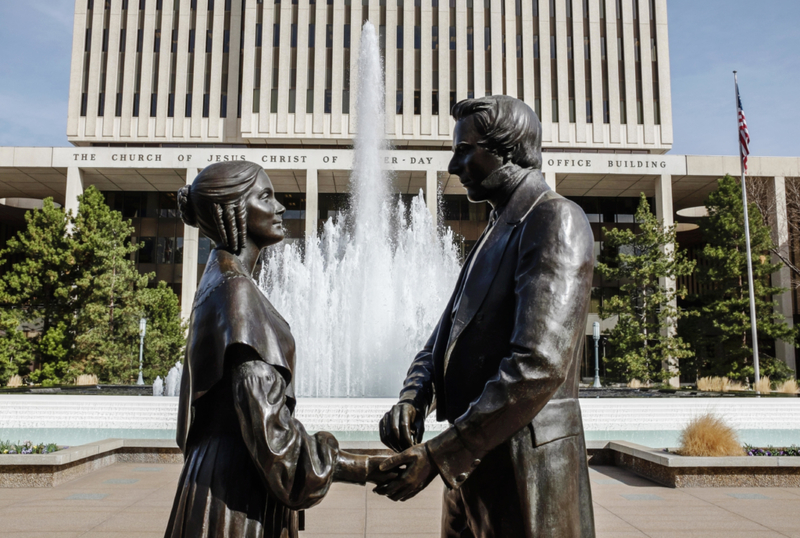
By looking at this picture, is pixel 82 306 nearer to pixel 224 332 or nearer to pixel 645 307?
pixel 645 307

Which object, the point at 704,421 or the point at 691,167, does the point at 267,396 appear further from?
the point at 691,167

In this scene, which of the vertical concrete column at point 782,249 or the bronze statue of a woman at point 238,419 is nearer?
the bronze statue of a woman at point 238,419

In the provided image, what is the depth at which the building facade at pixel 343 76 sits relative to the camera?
1318 inches

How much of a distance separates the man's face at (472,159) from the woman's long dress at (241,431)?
0.80 metres

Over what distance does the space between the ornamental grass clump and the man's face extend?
6590mm

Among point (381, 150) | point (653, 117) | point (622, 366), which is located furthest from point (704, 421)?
point (653, 117)

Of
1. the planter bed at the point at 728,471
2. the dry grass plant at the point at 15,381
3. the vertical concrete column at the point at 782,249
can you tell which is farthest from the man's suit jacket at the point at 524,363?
the vertical concrete column at the point at 782,249

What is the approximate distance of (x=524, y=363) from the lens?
1.65 metres

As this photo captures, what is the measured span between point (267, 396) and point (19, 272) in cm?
2799

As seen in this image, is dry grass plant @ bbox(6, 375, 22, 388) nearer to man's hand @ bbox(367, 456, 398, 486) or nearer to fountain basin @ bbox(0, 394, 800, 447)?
fountain basin @ bbox(0, 394, 800, 447)

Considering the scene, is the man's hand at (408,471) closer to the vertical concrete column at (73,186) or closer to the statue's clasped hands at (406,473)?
the statue's clasped hands at (406,473)

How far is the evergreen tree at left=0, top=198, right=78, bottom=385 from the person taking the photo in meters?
23.2

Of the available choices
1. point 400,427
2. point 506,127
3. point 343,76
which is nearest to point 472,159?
point 506,127

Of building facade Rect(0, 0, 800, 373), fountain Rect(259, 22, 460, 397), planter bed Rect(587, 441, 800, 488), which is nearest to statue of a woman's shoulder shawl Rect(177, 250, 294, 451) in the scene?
planter bed Rect(587, 441, 800, 488)
